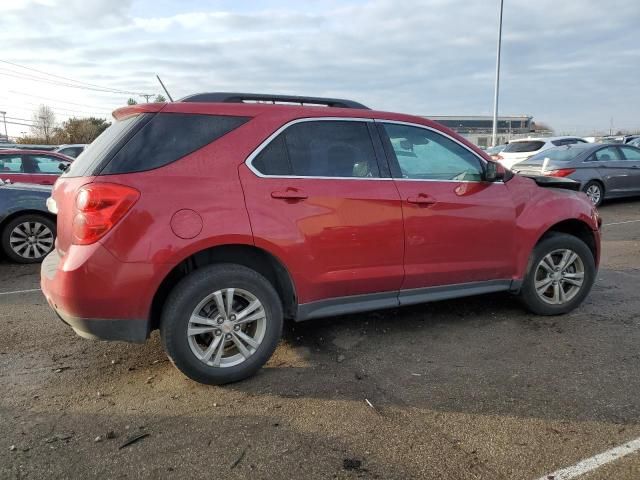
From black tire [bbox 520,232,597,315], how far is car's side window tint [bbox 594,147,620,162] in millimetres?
8826

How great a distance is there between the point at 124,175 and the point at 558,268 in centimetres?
367

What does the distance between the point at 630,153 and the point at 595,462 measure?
12.7 meters

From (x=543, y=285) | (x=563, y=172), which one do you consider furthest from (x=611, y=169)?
(x=543, y=285)

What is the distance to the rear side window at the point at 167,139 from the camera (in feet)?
10.6

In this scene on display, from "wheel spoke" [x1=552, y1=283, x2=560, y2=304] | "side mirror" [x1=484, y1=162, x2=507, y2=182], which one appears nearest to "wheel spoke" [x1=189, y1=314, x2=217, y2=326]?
"side mirror" [x1=484, y1=162, x2=507, y2=182]

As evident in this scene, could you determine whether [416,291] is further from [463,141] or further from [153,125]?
[153,125]

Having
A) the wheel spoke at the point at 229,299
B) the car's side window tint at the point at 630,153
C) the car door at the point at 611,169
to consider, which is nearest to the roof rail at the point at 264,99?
the wheel spoke at the point at 229,299

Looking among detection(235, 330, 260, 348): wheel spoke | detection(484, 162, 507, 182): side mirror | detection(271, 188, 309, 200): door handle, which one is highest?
detection(271, 188, 309, 200): door handle

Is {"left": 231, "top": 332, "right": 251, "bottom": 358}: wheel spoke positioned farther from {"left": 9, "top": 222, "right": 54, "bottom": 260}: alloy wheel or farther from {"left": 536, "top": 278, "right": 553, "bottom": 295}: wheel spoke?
{"left": 9, "top": 222, "right": 54, "bottom": 260}: alloy wheel

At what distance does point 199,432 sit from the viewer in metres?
2.94

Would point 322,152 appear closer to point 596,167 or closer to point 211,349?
point 211,349

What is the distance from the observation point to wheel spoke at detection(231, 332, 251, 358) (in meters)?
3.45

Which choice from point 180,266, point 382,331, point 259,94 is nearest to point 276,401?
point 180,266

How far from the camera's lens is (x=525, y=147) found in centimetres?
1590
